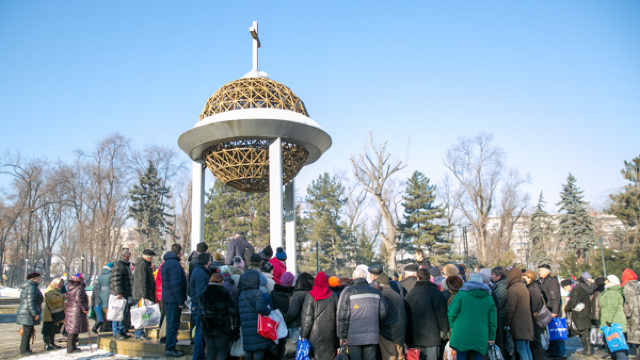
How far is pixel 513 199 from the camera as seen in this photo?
38375mm

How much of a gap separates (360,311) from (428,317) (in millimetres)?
1093

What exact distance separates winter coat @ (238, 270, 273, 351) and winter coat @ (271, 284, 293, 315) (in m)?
0.47

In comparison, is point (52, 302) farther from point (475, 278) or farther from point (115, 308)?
point (475, 278)

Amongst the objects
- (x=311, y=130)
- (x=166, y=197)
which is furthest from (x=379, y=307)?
(x=166, y=197)

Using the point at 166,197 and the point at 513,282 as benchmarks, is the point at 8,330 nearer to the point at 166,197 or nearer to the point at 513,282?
the point at 513,282

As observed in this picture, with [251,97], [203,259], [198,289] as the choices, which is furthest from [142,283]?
[251,97]

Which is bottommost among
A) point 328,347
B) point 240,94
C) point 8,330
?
point 8,330

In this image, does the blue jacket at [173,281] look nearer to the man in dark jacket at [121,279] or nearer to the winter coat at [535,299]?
the man in dark jacket at [121,279]

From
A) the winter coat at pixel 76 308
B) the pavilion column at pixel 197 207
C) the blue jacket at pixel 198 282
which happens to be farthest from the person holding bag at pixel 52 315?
the pavilion column at pixel 197 207

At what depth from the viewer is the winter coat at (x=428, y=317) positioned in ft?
18.8

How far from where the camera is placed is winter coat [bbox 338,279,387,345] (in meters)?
5.23

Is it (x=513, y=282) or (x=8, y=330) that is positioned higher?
(x=513, y=282)

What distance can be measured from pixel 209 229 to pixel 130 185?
11617 millimetres

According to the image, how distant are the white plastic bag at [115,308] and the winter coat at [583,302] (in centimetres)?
888
